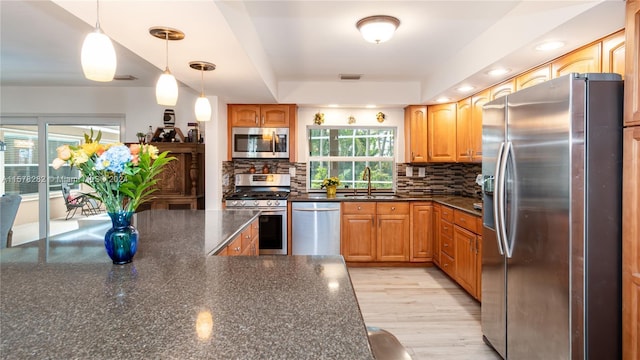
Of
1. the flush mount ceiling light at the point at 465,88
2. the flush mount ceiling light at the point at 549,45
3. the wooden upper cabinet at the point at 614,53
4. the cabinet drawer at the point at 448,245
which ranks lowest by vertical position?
→ the cabinet drawer at the point at 448,245

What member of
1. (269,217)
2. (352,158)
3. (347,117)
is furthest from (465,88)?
(269,217)

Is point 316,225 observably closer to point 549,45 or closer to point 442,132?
point 442,132

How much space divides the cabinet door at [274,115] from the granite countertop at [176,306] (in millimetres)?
2938

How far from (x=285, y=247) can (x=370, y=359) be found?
3505 mm

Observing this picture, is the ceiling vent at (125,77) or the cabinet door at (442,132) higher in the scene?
the ceiling vent at (125,77)

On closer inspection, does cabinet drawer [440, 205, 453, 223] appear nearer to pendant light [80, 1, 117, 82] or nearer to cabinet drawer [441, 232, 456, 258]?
cabinet drawer [441, 232, 456, 258]

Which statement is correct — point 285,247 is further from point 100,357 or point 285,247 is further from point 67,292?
point 100,357

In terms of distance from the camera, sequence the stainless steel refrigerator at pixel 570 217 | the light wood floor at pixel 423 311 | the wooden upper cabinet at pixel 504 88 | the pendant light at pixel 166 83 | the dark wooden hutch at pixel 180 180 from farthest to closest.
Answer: the dark wooden hutch at pixel 180 180
the wooden upper cabinet at pixel 504 88
the light wood floor at pixel 423 311
the pendant light at pixel 166 83
the stainless steel refrigerator at pixel 570 217

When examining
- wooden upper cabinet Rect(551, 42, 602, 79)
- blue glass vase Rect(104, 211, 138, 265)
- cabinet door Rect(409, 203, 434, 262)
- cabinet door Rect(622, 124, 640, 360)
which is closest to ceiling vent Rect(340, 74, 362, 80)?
cabinet door Rect(409, 203, 434, 262)

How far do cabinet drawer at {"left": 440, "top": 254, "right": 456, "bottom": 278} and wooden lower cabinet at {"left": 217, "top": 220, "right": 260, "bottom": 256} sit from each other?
6.70ft

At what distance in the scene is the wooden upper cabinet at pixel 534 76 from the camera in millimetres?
2477

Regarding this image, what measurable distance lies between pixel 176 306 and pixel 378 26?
219cm

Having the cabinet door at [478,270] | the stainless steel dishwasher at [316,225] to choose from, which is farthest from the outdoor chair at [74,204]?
the cabinet door at [478,270]

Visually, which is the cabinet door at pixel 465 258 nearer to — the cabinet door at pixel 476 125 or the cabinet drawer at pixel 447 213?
the cabinet drawer at pixel 447 213
